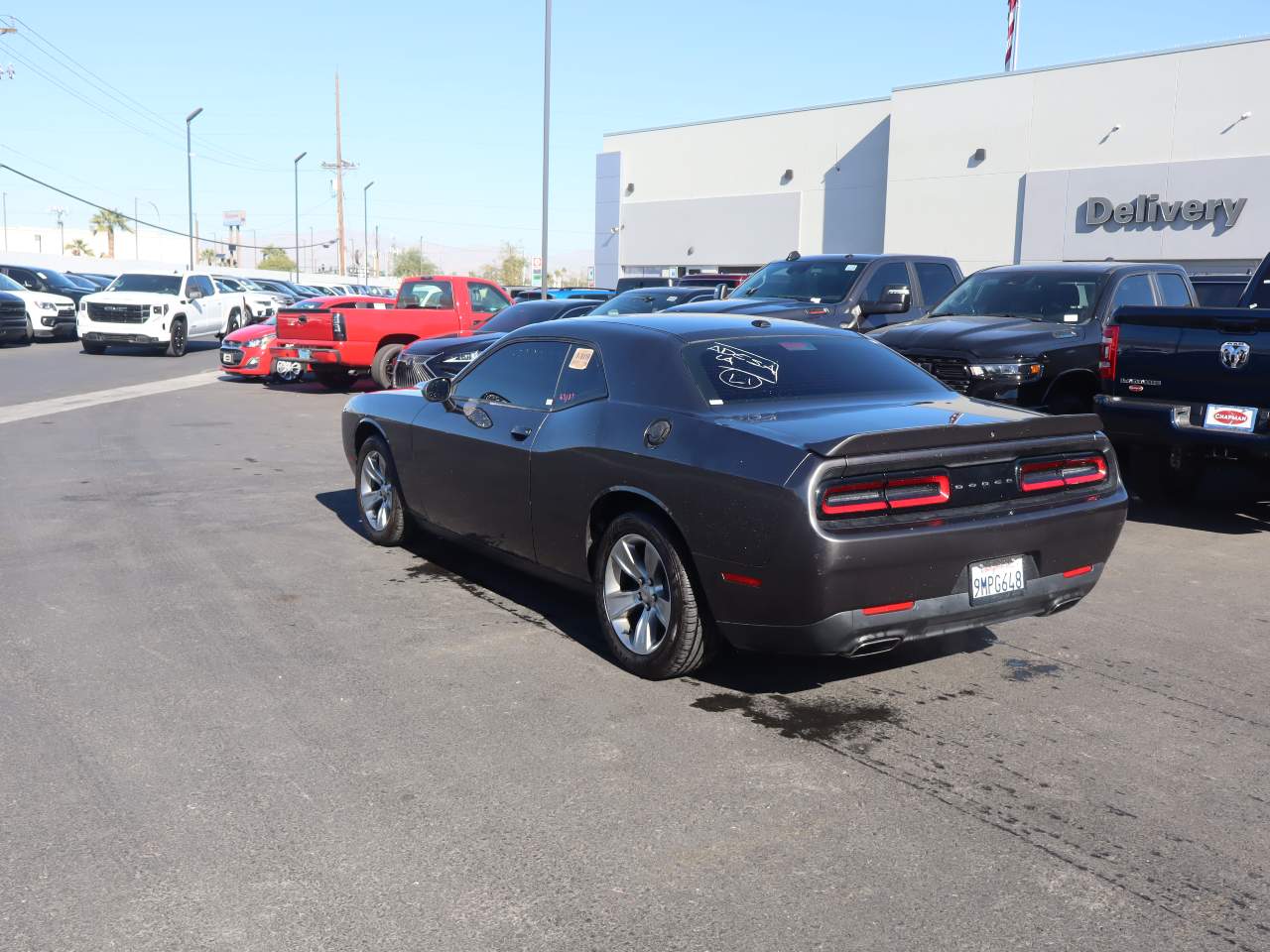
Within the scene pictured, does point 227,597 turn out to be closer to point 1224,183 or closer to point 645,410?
point 645,410

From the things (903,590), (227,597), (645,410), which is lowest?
(227,597)

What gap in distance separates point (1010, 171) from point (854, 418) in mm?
35506

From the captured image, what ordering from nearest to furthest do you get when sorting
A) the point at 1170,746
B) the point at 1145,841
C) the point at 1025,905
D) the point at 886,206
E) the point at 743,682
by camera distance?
1. the point at 1025,905
2. the point at 1145,841
3. the point at 1170,746
4. the point at 743,682
5. the point at 886,206

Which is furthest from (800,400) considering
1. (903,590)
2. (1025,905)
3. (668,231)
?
(668,231)

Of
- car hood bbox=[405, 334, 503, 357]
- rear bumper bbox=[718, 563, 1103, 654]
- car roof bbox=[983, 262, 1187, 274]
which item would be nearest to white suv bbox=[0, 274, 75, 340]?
car hood bbox=[405, 334, 503, 357]

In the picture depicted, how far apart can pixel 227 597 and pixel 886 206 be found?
3771 cm

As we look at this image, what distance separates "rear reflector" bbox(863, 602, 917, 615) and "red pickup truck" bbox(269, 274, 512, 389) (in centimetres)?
1343

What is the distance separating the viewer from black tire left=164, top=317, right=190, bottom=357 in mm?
25422

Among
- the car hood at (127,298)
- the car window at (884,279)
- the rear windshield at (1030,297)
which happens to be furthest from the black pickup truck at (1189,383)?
the car hood at (127,298)

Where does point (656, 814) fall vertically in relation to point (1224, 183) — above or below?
below

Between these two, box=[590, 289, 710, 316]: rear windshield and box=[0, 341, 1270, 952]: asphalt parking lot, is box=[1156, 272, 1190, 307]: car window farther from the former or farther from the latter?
box=[590, 289, 710, 316]: rear windshield

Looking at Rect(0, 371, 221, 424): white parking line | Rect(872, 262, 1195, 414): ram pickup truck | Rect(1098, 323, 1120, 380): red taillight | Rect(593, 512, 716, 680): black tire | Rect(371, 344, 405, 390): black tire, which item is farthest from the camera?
Rect(371, 344, 405, 390): black tire

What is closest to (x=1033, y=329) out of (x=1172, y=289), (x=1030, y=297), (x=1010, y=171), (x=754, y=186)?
(x=1030, y=297)

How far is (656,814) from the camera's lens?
12.0 ft
